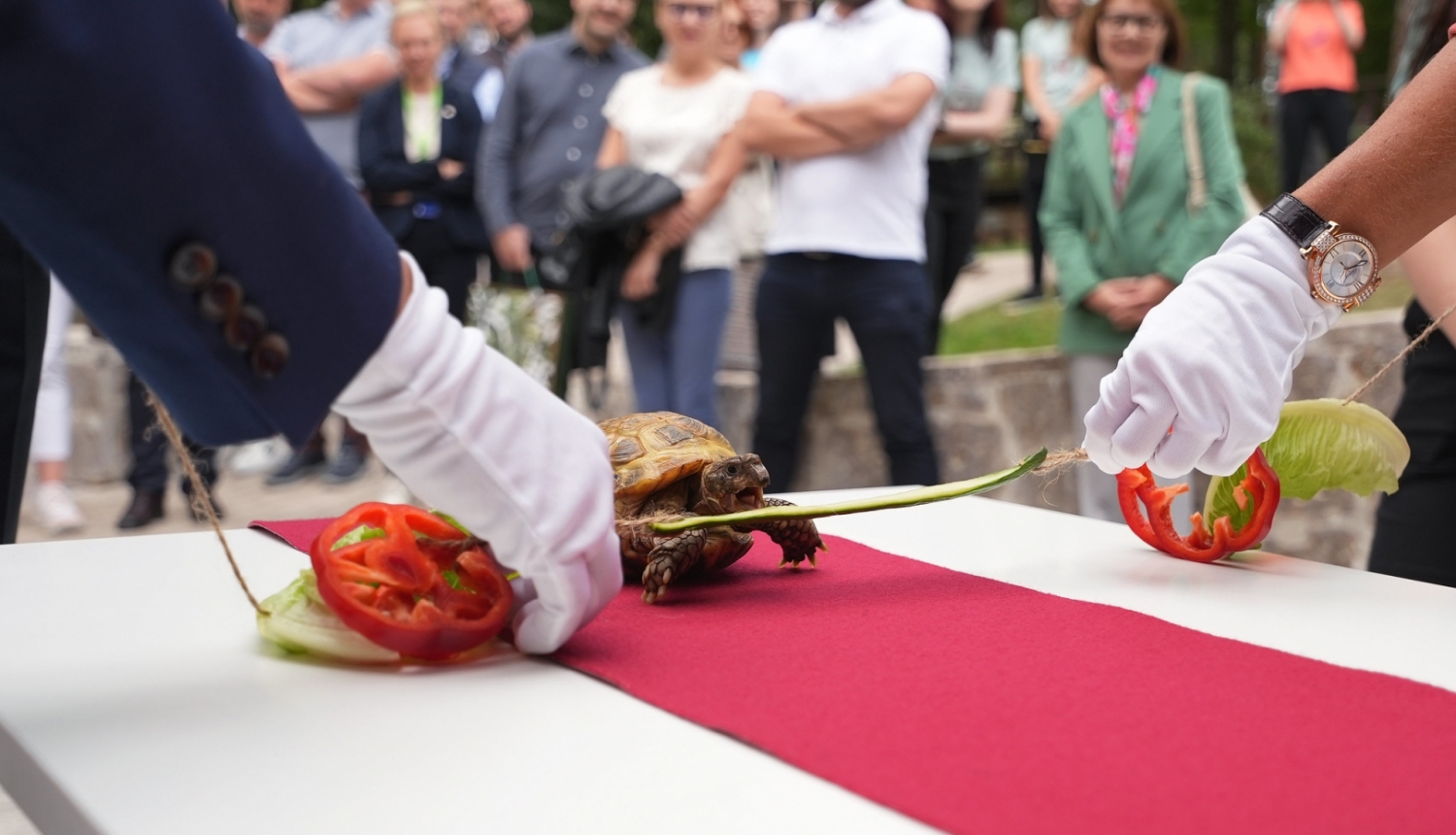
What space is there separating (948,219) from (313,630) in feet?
13.3

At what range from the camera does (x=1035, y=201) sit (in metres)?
7.70

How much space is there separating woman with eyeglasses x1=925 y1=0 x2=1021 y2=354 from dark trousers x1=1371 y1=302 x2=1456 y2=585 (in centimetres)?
270

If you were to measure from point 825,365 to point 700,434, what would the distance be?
4.97 meters

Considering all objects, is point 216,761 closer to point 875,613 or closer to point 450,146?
point 875,613

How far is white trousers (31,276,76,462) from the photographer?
15.5ft

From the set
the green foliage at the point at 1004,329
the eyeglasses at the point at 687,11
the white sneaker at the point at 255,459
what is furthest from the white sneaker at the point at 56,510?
the green foliage at the point at 1004,329

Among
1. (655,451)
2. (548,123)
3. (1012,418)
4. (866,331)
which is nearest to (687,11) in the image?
(548,123)

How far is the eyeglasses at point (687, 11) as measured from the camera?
4.16 metres

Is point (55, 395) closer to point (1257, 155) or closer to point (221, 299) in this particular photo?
point (221, 299)

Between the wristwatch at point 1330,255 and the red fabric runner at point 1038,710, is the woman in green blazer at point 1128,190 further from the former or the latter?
the red fabric runner at point 1038,710

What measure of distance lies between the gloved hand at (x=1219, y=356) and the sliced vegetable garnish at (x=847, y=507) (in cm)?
12

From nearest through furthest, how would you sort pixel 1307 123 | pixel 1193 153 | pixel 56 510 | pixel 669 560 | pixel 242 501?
pixel 669 560
pixel 1193 153
pixel 56 510
pixel 242 501
pixel 1307 123

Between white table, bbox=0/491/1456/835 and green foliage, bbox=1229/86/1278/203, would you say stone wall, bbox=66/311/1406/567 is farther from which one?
green foliage, bbox=1229/86/1278/203

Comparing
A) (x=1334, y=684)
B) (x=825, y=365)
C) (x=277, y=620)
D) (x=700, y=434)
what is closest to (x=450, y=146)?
(x=825, y=365)
